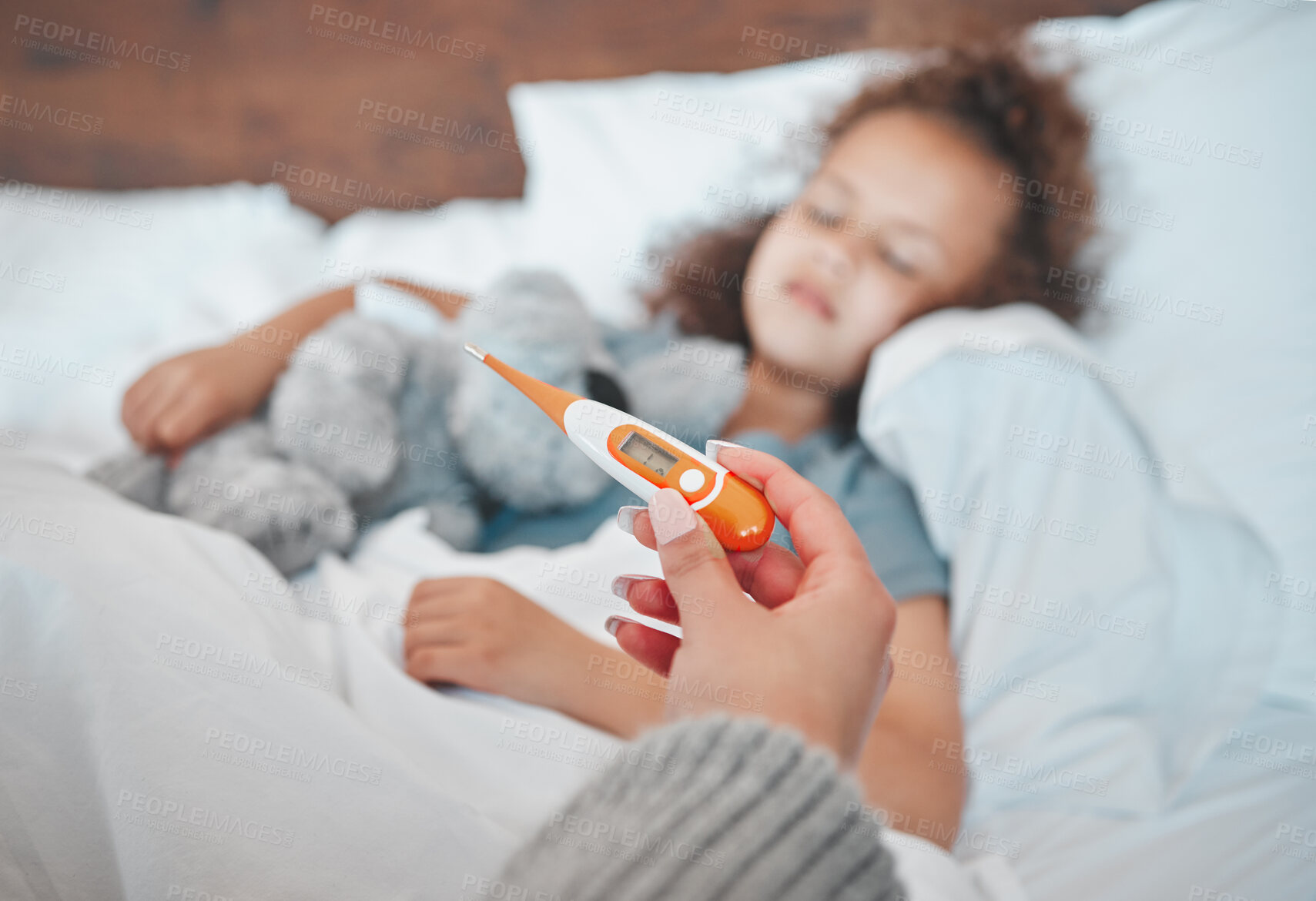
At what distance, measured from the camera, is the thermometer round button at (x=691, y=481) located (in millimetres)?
482

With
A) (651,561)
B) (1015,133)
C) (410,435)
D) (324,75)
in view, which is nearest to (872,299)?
(1015,133)

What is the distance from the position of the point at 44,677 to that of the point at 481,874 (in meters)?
0.30

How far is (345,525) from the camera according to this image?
2.51 ft

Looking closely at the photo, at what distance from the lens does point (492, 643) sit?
2.16 feet

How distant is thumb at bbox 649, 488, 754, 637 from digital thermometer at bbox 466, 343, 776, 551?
11mm

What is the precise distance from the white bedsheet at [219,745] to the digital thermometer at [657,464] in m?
0.18

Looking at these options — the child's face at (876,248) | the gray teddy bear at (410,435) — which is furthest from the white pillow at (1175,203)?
the gray teddy bear at (410,435)

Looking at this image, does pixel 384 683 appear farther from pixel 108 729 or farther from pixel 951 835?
pixel 951 835

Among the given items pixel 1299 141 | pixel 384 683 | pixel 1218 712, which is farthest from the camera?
pixel 1299 141

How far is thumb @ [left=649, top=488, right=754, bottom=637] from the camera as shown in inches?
16.0

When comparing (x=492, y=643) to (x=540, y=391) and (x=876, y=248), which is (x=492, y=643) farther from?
(x=876, y=248)

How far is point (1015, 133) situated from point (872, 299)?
0.34 m

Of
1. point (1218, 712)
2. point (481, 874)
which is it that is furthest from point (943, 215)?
point (481, 874)

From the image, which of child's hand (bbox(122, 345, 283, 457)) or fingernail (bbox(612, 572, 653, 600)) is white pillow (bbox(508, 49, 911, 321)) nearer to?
child's hand (bbox(122, 345, 283, 457))
